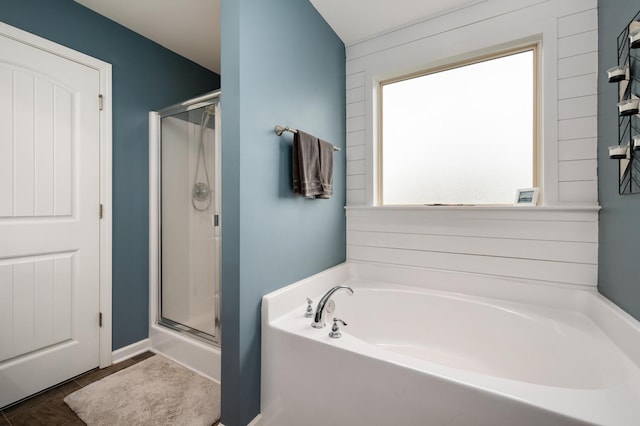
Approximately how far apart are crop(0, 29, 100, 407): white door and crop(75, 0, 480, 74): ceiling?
1.62 ft

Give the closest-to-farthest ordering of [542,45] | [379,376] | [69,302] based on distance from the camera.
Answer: [379,376]
[542,45]
[69,302]

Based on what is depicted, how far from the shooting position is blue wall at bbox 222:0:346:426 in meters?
1.27

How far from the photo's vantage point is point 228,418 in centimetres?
131

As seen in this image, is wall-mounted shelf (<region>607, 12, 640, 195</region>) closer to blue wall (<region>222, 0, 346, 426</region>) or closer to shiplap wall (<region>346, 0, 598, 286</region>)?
shiplap wall (<region>346, 0, 598, 286</region>)

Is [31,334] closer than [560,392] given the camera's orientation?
No

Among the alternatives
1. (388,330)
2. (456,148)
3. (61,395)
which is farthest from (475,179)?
(61,395)

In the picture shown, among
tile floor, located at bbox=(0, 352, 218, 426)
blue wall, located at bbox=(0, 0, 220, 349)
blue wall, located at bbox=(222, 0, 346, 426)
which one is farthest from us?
blue wall, located at bbox=(0, 0, 220, 349)

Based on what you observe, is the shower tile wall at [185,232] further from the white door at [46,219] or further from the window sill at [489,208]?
the window sill at [489,208]

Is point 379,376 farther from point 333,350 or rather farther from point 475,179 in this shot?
point 475,179

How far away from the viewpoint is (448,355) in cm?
165

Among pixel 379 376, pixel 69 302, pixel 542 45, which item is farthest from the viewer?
pixel 69 302

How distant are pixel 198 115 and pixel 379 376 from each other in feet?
6.44

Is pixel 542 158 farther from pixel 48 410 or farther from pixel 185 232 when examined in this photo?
pixel 48 410

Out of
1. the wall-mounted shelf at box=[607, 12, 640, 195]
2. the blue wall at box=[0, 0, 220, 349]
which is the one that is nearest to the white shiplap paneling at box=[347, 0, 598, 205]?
the wall-mounted shelf at box=[607, 12, 640, 195]
